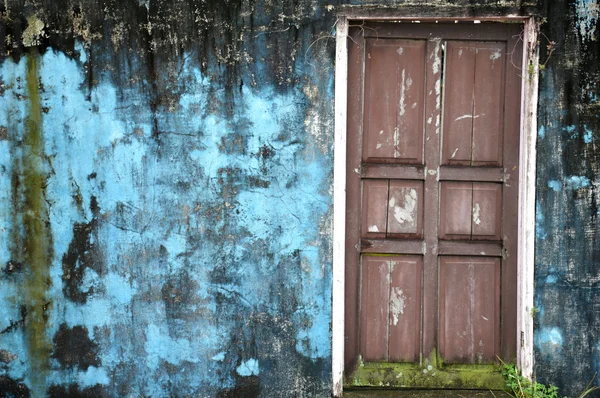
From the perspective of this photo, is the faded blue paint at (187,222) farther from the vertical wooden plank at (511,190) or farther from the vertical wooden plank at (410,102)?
the vertical wooden plank at (511,190)

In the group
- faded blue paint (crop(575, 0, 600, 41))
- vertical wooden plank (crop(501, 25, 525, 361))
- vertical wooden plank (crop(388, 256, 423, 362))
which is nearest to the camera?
faded blue paint (crop(575, 0, 600, 41))

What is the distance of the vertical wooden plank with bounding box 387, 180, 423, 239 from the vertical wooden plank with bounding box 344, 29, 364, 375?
210mm

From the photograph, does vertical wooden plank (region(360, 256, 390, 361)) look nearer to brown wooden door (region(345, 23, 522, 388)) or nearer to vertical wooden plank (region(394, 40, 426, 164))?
brown wooden door (region(345, 23, 522, 388))

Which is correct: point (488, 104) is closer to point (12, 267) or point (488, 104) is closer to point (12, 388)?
point (12, 267)

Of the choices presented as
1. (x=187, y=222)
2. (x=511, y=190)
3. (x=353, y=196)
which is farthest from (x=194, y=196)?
(x=511, y=190)

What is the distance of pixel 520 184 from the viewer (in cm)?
346

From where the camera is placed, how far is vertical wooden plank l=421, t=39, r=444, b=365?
349 centimetres

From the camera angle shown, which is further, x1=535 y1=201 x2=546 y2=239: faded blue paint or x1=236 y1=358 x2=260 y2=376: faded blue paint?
x1=236 y1=358 x2=260 y2=376: faded blue paint

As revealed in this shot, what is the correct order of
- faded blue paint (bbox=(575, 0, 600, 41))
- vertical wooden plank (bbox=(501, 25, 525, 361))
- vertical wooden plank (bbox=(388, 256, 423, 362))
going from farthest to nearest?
vertical wooden plank (bbox=(388, 256, 423, 362)) → vertical wooden plank (bbox=(501, 25, 525, 361)) → faded blue paint (bbox=(575, 0, 600, 41))

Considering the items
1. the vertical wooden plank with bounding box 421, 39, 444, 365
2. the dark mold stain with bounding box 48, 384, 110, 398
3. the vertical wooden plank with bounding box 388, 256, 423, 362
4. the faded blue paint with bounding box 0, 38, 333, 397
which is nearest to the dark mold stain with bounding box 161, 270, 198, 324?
the faded blue paint with bounding box 0, 38, 333, 397

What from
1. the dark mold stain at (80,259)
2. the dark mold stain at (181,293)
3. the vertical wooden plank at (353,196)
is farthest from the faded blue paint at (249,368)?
the dark mold stain at (80,259)

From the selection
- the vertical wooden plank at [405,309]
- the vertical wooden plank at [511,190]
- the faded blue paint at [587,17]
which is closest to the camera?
the faded blue paint at [587,17]

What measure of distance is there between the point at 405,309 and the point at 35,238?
2.30 meters

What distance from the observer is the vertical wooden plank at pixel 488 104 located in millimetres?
3488
